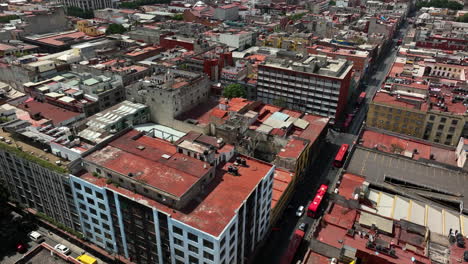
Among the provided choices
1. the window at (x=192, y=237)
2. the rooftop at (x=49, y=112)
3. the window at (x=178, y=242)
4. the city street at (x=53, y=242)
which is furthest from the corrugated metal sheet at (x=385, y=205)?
the rooftop at (x=49, y=112)

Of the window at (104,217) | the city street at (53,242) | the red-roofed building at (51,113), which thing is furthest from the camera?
the red-roofed building at (51,113)

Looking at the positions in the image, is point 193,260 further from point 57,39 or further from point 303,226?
point 57,39

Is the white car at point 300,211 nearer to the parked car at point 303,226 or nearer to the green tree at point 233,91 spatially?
the parked car at point 303,226

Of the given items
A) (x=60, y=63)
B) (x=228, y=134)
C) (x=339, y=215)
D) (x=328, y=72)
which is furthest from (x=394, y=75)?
(x=60, y=63)

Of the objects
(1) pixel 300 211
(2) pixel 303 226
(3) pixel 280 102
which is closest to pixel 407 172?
(1) pixel 300 211

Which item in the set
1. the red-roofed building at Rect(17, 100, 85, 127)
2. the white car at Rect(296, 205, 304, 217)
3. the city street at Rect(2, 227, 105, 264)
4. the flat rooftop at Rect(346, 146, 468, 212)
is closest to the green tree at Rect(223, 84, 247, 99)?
the red-roofed building at Rect(17, 100, 85, 127)

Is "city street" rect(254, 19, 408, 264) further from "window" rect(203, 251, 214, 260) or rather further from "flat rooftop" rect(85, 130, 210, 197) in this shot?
"flat rooftop" rect(85, 130, 210, 197)
